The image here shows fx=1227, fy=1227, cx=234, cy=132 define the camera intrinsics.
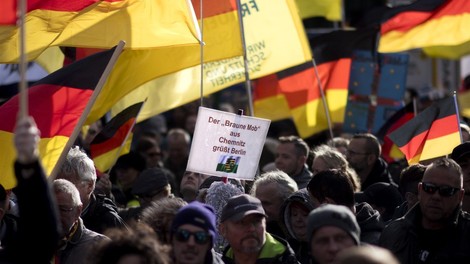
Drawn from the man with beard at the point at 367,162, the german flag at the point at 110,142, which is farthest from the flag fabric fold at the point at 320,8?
the german flag at the point at 110,142

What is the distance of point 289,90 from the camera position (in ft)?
42.2

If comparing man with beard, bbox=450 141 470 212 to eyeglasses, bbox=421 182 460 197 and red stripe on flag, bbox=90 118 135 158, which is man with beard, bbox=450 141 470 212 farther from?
red stripe on flag, bbox=90 118 135 158

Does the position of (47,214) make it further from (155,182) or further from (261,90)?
(261,90)

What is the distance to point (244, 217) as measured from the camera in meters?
6.70

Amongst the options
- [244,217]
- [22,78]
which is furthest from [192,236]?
[22,78]

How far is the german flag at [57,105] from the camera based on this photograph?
783cm

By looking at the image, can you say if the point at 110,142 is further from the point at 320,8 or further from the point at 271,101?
the point at 320,8

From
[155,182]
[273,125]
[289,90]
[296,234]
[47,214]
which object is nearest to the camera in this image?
[47,214]

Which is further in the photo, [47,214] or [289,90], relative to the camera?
[289,90]

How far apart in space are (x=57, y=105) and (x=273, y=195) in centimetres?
155

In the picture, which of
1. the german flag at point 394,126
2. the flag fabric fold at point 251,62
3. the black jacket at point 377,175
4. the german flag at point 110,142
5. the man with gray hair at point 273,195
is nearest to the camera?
the man with gray hair at point 273,195

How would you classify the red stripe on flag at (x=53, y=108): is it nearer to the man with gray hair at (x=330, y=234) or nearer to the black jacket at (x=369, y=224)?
the black jacket at (x=369, y=224)

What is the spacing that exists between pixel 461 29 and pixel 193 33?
3.57 m

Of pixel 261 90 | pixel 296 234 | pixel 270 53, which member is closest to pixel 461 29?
pixel 270 53
